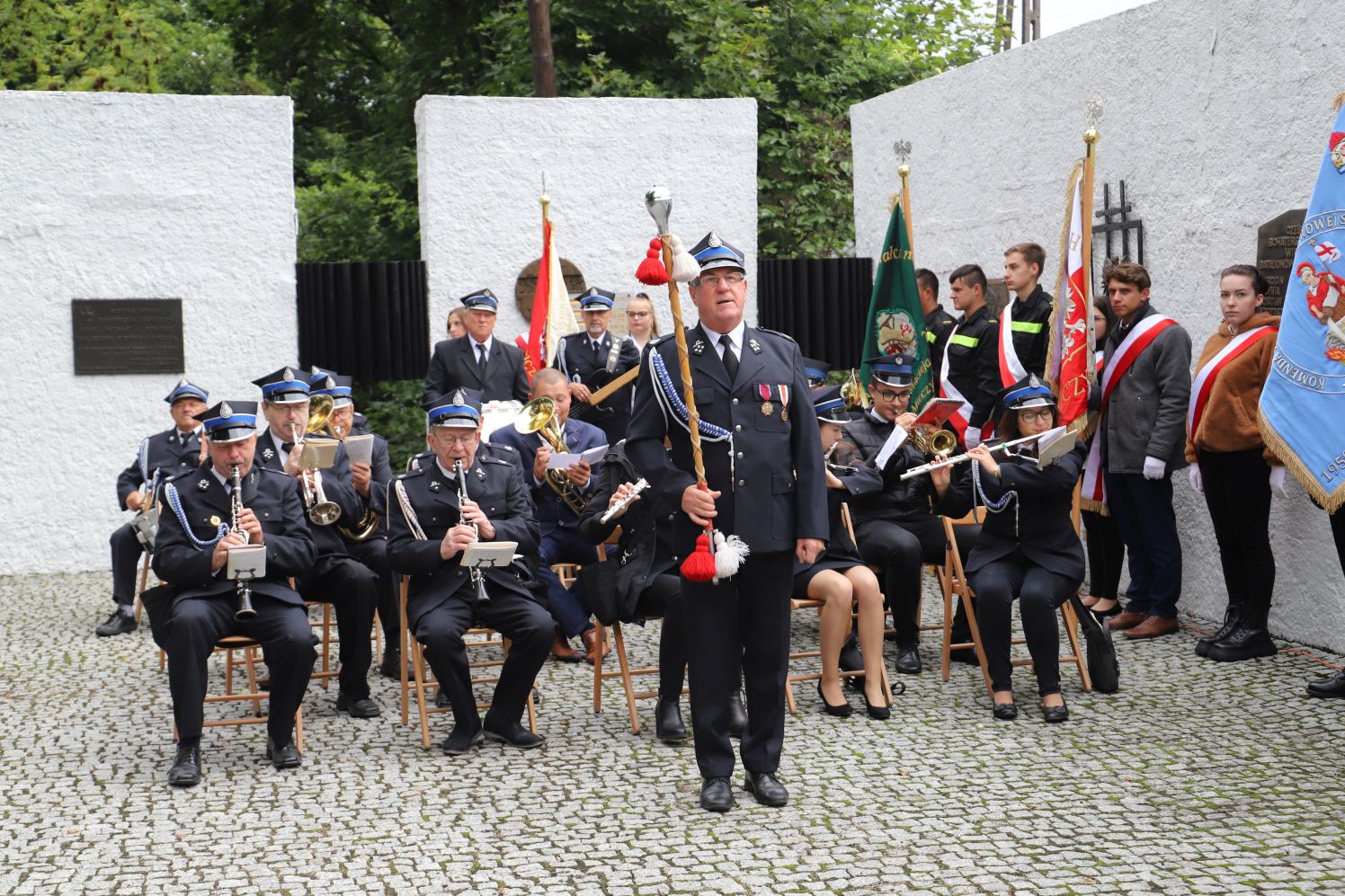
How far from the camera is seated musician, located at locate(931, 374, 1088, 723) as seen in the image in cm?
685

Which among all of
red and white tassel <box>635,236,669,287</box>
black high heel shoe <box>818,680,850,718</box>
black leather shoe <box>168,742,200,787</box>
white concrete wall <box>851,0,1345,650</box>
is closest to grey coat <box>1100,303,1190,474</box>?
white concrete wall <box>851,0,1345,650</box>

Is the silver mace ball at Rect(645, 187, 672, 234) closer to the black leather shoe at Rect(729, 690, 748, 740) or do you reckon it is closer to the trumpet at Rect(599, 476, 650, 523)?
the trumpet at Rect(599, 476, 650, 523)

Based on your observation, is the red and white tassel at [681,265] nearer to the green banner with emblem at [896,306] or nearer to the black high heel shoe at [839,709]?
the black high heel shoe at [839,709]

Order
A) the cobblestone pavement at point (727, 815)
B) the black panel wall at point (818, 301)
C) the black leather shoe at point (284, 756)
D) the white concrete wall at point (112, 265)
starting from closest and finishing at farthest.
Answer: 1. the cobblestone pavement at point (727, 815)
2. the black leather shoe at point (284, 756)
3. the white concrete wall at point (112, 265)
4. the black panel wall at point (818, 301)

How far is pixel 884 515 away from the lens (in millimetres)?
7922

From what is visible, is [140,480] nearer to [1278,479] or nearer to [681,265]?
[681,265]

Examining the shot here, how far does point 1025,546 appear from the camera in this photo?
711cm

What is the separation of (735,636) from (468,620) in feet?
4.66

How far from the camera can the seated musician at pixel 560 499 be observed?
7.84 meters

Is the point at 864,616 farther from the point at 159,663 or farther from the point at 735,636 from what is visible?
the point at 159,663

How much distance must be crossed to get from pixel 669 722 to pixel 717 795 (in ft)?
3.38

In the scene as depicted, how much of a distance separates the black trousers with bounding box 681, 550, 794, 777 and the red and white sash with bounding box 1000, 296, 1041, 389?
3.53 metres

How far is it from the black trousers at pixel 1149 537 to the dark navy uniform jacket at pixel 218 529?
4.50 metres

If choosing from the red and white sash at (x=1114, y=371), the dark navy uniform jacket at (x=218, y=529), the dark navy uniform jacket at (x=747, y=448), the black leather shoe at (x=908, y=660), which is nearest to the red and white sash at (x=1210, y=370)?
the red and white sash at (x=1114, y=371)
